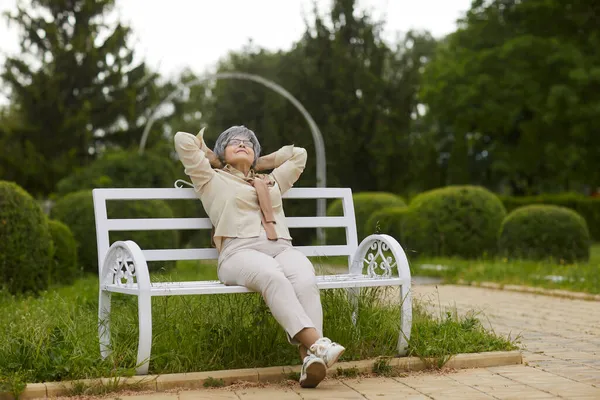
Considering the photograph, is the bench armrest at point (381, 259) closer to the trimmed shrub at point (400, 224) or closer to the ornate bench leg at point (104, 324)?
the ornate bench leg at point (104, 324)

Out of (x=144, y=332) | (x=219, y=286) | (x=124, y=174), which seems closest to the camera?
(x=144, y=332)

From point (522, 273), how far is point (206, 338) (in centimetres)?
766

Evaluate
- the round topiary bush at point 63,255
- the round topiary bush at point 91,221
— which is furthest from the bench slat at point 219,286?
the round topiary bush at point 91,221

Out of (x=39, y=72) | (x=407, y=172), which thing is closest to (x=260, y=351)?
(x=407, y=172)

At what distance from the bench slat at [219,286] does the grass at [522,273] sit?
4.65 metres

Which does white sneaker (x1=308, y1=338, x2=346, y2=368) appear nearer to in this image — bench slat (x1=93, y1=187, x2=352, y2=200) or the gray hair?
bench slat (x1=93, y1=187, x2=352, y2=200)

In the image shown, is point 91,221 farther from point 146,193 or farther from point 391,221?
point 146,193

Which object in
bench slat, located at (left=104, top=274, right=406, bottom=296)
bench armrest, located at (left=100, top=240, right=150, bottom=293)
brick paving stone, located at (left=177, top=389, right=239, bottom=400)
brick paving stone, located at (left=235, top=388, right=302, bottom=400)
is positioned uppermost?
bench armrest, located at (left=100, top=240, right=150, bottom=293)

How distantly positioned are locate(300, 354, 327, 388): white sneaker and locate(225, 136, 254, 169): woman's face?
1.46m

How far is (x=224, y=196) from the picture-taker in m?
5.12

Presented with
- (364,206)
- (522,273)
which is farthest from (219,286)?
(364,206)

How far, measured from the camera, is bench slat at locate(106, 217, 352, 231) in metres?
5.10

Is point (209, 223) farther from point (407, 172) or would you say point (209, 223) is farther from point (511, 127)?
point (511, 127)

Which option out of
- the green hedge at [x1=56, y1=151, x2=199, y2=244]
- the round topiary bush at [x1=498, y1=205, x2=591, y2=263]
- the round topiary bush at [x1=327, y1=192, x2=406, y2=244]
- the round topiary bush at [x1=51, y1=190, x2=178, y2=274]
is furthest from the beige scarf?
the round topiary bush at [x1=327, y1=192, x2=406, y2=244]
